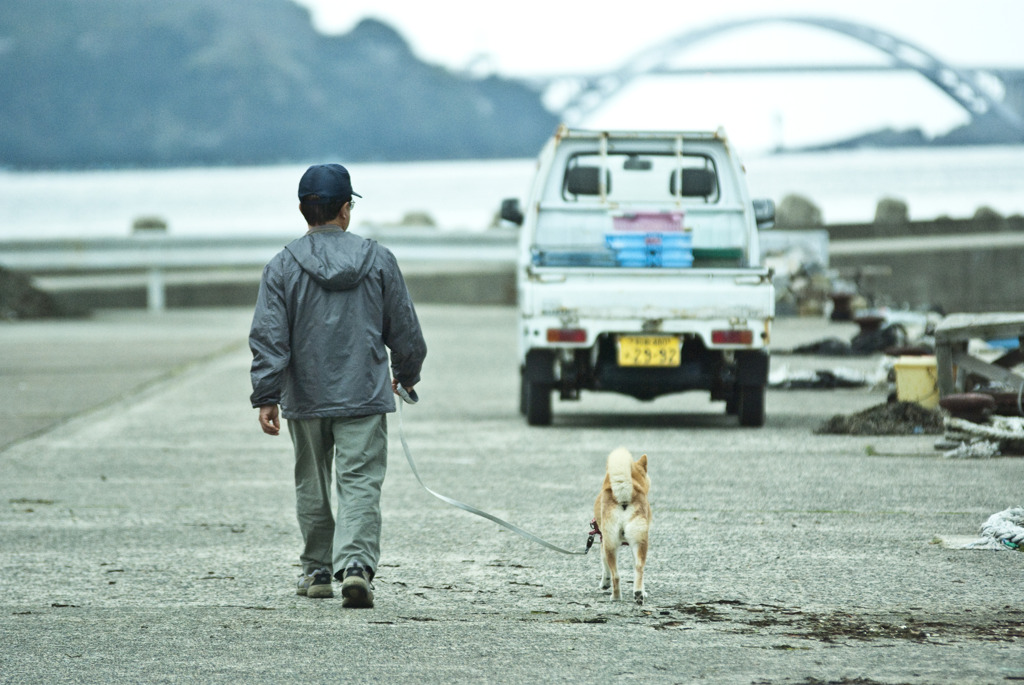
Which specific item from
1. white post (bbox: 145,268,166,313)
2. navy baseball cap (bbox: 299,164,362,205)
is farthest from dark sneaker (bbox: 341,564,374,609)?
white post (bbox: 145,268,166,313)

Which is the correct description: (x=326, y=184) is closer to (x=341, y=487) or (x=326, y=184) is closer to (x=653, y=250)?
(x=341, y=487)

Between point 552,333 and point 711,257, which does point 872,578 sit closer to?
point 552,333

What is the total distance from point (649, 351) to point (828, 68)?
78.3 meters

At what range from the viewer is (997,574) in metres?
5.71

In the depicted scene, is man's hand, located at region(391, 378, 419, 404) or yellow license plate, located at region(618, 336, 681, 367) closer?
man's hand, located at region(391, 378, 419, 404)

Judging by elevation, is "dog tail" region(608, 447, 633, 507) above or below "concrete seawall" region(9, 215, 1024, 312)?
below

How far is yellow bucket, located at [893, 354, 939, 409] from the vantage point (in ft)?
35.0

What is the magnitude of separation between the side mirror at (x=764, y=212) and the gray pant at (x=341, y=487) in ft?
22.2

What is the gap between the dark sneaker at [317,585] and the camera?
215 inches

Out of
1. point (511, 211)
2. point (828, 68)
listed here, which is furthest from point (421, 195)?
point (511, 211)

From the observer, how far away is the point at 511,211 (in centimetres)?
1188

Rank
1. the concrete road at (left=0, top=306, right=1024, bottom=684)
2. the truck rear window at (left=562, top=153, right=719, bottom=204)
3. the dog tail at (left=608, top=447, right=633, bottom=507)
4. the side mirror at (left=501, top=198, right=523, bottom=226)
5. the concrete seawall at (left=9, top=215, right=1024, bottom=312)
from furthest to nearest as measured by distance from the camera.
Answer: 1. the concrete seawall at (left=9, top=215, right=1024, bottom=312)
2. the side mirror at (left=501, top=198, right=523, bottom=226)
3. the truck rear window at (left=562, top=153, right=719, bottom=204)
4. the dog tail at (left=608, top=447, right=633, bottom=507)
5. the concrete road at (left=0, top=306, right=1024, bottom=684)

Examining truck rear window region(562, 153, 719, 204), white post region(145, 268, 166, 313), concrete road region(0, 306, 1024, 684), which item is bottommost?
concrete road region(0, 306, 1024, 684)

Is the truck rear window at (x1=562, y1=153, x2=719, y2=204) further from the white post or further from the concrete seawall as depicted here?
the white post
